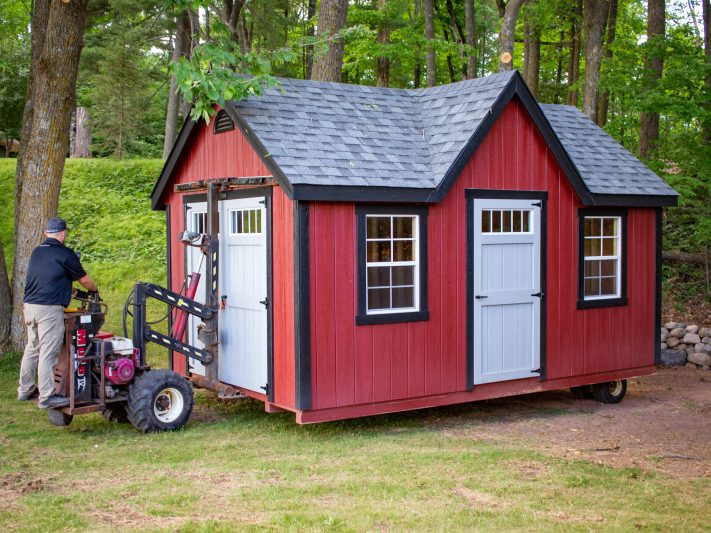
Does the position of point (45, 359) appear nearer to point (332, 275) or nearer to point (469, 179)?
point (332, 275)

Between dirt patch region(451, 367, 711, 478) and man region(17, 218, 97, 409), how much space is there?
4.07 meters

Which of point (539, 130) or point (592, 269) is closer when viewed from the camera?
point (539, 130)

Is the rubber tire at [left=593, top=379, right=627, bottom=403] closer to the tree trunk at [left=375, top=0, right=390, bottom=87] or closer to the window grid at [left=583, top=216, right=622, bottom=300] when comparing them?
the window grid at [left=583, top=216, right=622, bottom=300]

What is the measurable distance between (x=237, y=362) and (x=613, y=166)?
18.1ft

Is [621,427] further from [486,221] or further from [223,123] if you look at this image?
[223,123]

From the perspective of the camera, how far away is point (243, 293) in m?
9.38

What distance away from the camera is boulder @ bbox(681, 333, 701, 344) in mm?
14578

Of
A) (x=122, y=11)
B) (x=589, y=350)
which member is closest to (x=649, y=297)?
(x=589, y=350)

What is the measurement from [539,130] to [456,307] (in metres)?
2.33

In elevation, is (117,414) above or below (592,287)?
below

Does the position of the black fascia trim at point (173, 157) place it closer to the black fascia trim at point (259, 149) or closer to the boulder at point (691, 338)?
the black fascia trim at point (259, 149)

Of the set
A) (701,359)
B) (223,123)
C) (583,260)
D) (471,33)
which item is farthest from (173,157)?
(471,33)

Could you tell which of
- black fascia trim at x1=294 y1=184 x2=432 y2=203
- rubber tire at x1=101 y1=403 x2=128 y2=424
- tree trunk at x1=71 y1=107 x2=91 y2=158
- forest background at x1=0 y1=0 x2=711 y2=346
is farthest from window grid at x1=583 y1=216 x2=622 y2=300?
tree trunk at x1=71 y1=107 x2=91 y2=158

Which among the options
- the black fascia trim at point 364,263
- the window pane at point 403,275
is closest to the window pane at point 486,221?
the black fascia trim at point 364,263
